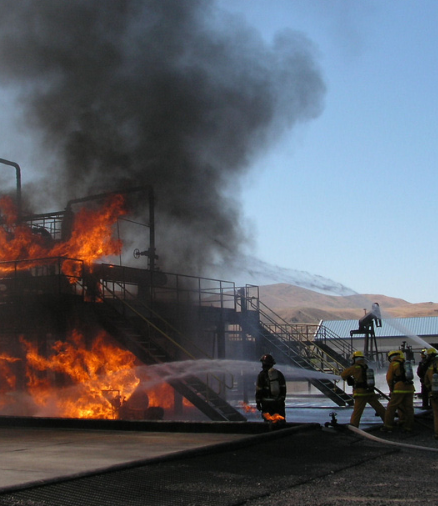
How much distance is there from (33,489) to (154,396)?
15743 millimetres

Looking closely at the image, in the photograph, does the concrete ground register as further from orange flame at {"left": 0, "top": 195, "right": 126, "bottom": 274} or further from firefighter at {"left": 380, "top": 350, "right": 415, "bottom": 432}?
orange flame at {"left": 0, "top": 195, "right": 126, "bottom": 274}

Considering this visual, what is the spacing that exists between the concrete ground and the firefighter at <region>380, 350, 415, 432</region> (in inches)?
33.7

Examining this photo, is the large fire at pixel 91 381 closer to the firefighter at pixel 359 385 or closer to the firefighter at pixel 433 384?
the firefighter at pixel 359 385

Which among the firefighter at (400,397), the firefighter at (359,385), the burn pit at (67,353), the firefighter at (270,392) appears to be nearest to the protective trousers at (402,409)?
the firefighter at (400,397)

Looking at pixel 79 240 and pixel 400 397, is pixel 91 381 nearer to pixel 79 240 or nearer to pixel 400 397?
pixel 79 240

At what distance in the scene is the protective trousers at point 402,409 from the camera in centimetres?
1266

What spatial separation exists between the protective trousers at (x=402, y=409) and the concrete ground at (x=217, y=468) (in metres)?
0.84

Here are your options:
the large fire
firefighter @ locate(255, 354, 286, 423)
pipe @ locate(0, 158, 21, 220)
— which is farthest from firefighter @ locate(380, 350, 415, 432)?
pipe @ locate(0, 158, 21, 220)

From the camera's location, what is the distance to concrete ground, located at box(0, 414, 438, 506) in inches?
256

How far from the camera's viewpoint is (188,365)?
58.6 feet

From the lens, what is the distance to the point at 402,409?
12.9 metres

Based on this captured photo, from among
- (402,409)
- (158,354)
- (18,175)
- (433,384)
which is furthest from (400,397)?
(18,175)

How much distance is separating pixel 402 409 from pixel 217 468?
20.2 ft

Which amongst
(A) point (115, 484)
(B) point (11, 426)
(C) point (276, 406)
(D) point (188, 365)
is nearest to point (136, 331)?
(D) point (188, 365)
